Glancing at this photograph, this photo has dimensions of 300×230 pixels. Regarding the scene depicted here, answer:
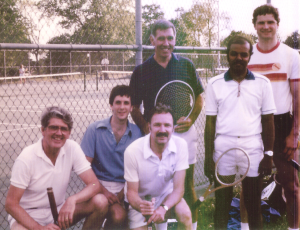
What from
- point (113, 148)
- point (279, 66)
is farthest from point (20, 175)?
point (279, 66)

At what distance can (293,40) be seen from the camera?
4742mm

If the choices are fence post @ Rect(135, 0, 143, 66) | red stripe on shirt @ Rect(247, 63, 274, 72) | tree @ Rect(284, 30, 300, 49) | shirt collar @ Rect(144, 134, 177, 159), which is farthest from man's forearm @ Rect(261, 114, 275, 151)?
tree @ Rect(284, 30, 300, 49)

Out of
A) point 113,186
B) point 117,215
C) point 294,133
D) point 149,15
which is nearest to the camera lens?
point 117,215

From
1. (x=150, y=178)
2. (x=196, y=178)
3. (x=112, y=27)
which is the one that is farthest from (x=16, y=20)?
(x=196, y=178)

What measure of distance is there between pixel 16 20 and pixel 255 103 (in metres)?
2.00

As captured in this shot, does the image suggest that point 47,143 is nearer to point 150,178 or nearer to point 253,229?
point 150,178

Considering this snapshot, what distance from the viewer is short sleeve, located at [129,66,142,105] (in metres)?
2.88

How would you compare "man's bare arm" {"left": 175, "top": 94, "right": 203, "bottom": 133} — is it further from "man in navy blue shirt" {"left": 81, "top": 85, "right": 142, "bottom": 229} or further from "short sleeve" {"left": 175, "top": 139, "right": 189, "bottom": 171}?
"man in navy blue shirt" {"left": 81, "top": 85, "right": 142, "bottom": 229}

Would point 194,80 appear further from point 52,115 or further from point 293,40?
point 293,40

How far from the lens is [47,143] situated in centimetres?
255

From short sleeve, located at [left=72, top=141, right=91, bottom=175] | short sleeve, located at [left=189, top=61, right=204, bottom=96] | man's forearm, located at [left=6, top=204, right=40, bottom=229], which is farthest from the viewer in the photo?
short sleeve, located at [left=189, top=61, right=204, bottom=96]

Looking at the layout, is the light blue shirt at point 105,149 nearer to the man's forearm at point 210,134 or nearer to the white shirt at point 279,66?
the man's forearm at point 210,134

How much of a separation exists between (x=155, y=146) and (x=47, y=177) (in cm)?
→ 84

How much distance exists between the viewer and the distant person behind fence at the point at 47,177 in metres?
2.46
